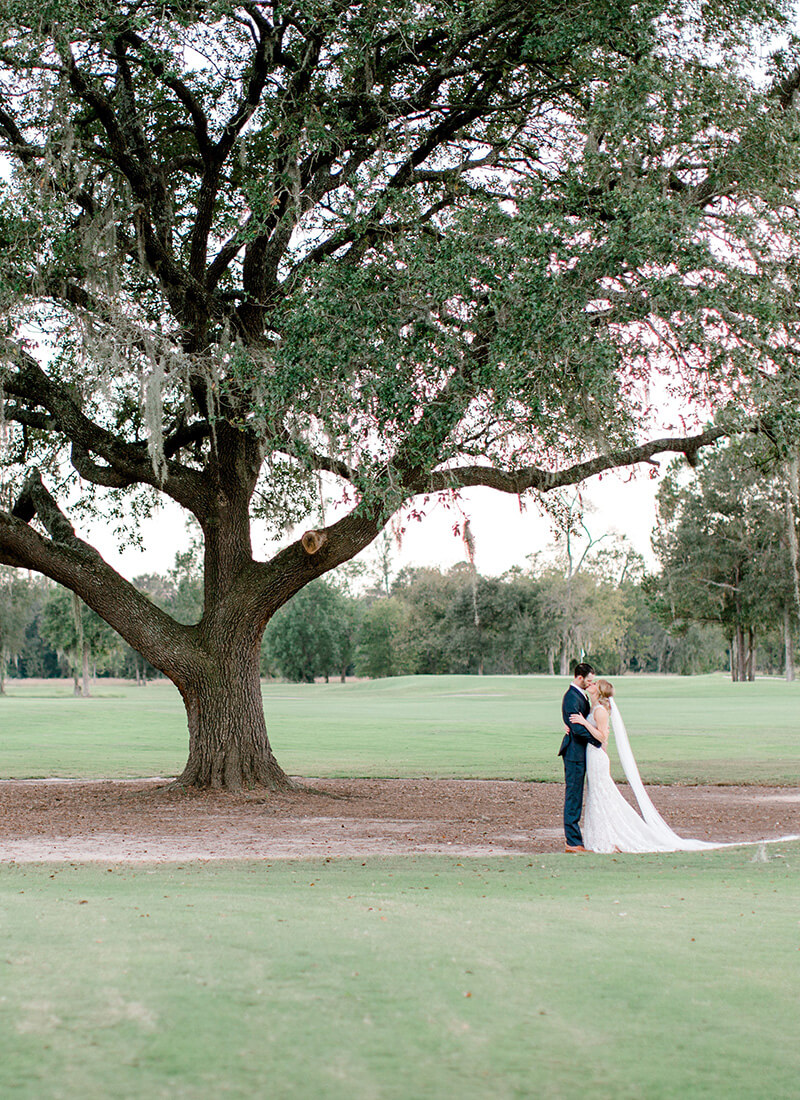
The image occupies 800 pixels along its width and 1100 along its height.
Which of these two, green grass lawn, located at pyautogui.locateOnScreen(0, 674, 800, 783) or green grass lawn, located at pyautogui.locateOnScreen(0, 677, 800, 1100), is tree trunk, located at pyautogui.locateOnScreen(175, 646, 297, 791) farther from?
green grass lawn, located at pyautogui.locateOnScreen(0, 677, 800, 1100)

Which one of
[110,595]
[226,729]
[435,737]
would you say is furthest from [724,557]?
[110,595]

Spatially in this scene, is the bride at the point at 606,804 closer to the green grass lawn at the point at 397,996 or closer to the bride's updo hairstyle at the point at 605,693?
the bride's updo hairstyle at the point at 605,693

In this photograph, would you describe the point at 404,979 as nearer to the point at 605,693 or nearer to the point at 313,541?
the point at 605,693

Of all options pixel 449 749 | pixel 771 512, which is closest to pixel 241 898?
pixel 449 749

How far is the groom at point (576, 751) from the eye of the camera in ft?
34.1

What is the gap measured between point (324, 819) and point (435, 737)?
48.9ft

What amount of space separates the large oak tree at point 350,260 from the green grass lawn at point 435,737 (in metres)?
6.14

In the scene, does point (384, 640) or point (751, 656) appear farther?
point (384, 640)

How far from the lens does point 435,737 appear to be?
28.0 m

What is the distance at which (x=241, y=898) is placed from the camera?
6.93 meters

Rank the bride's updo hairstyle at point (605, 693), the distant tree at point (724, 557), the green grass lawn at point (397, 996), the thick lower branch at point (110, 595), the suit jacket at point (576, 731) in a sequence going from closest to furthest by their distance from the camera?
1. the green grass lawn at point (397, 996)
2. the bride's updo hairstyle at point (605, 693)
3. the suit jacket at point (576, 731)
4. the thick lower branch at point (110, 595)
5. the distant tree at point (724, 557)

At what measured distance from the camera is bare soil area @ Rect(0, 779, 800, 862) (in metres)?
11.0

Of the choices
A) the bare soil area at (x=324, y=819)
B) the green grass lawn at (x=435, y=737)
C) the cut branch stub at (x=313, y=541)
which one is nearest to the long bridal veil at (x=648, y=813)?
the bare soil area at (x=324, y=819)

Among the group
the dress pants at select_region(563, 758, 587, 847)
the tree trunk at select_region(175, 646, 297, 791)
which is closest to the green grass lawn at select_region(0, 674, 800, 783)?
the tree trunk at select_region(175, 646, 297, 791)
